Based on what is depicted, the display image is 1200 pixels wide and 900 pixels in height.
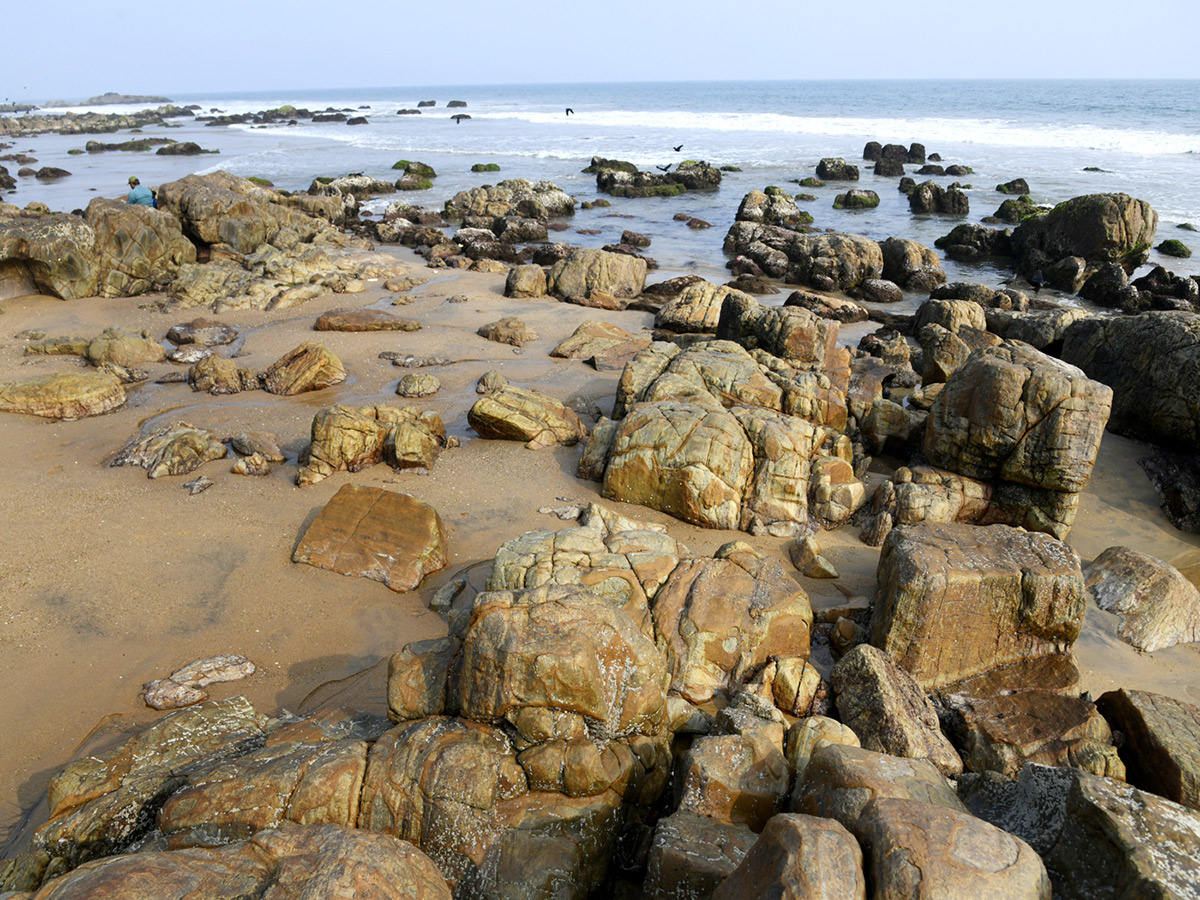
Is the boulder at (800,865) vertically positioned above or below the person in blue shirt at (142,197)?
below

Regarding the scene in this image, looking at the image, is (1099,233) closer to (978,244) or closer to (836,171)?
(978,244)

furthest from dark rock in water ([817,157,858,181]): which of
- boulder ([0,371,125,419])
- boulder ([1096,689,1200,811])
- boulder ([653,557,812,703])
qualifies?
boulder ([1096,689,1200,811])

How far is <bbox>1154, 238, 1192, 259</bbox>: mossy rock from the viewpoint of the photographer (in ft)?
77.0

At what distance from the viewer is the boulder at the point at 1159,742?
4.83m

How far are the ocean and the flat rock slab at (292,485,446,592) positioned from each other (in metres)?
16.1

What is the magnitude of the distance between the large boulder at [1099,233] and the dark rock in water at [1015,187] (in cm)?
Result: 1368

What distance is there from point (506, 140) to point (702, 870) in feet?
215

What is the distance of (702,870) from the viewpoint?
12.9 ft

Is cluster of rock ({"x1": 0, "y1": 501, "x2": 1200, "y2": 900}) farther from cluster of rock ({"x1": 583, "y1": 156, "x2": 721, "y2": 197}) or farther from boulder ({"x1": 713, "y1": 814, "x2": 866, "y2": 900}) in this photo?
cluster of rock ({"x1": 583, "y1": 156, "x2": 721, "y2": 197})

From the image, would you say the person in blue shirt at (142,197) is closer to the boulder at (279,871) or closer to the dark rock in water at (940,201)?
the boulder at (279,871)

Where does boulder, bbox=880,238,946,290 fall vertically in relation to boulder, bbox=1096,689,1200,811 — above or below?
above

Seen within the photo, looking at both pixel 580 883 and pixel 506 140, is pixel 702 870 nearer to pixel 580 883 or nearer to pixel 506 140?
pixel 580 883

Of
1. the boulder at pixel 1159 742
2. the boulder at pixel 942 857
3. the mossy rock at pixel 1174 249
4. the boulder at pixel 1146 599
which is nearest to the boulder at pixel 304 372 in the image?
the boulder at pixel 942 857

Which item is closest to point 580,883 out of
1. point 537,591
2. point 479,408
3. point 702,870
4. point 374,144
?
point 702,870
